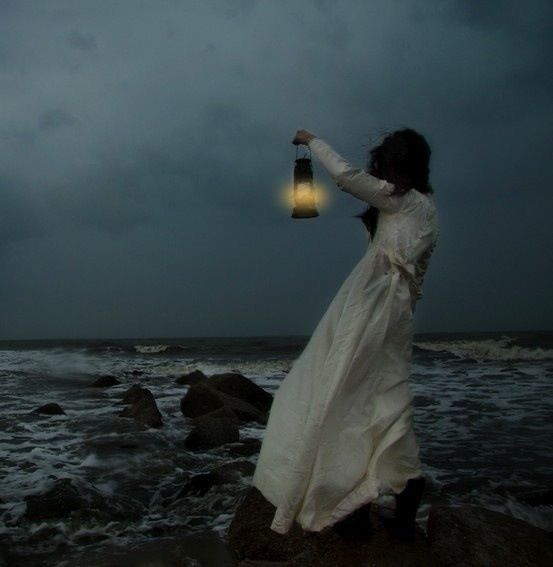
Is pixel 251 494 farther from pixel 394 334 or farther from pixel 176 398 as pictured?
pixel 176 398

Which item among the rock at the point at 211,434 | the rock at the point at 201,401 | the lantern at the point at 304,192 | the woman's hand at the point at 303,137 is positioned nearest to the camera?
the woman's hand at the point at 303,137

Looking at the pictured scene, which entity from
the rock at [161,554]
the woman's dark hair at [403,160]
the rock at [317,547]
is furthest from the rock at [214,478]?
the woman's dark hair at [403,160]

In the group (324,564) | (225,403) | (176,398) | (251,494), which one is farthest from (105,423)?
(324,564)

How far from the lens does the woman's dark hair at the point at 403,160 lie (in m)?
2.90

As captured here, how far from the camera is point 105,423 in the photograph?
29.6ft

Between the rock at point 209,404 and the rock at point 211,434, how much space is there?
1730 mm

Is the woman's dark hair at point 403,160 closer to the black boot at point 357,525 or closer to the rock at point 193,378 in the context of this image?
the black boot at point 357,525

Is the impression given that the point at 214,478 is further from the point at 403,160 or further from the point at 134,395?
the point at 134,395

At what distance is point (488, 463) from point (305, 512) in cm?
480

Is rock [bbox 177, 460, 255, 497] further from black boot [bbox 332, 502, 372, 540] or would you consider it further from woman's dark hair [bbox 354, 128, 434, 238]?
woman's dark hair [bbox 354, 128, 434, 238]

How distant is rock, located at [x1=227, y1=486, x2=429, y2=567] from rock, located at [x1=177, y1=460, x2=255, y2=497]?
1.45 metres

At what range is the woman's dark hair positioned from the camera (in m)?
2.90

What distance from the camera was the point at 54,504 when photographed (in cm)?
452

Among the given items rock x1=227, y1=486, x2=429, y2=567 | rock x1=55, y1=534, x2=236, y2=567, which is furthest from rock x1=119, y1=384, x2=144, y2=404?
rock x1=227, y1=486, x2=429, y2=567
